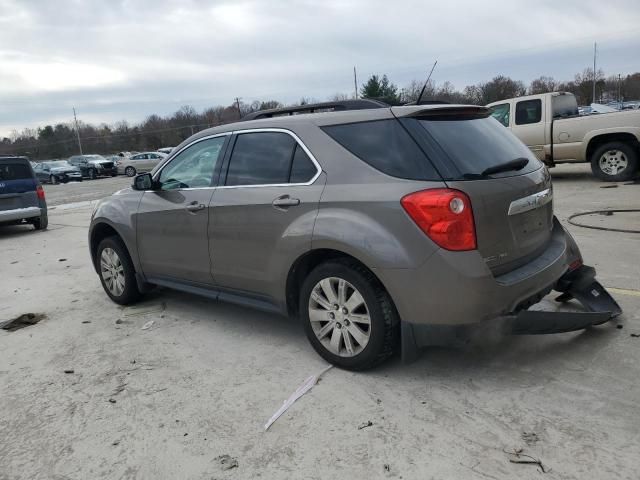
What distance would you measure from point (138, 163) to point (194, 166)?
1393 inches

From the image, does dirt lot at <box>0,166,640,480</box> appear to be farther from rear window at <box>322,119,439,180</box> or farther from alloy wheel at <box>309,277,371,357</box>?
rear window at <box>322,119,439,180</box>

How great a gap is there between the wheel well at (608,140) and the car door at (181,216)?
951cm

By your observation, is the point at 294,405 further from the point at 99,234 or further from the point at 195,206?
the point at 99,234

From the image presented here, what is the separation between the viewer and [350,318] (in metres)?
3.29

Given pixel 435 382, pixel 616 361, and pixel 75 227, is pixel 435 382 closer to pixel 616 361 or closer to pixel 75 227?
pixel 616 361

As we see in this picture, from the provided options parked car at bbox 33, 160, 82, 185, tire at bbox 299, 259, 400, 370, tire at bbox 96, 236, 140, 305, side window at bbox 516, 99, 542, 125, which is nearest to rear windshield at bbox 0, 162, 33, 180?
tire at bbox 96, 236, 140, 305

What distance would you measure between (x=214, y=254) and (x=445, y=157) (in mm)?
2013

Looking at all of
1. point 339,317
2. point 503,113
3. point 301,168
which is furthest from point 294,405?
point 503,113

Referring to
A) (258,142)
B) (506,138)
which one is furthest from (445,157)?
(258,142)

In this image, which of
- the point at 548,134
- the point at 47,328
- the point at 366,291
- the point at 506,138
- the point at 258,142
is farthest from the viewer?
the point at 548,134

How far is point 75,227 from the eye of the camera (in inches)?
460

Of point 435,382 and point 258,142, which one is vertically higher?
point 258,142

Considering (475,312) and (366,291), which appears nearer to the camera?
(475,312)

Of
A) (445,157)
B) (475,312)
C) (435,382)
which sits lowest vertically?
(435,382)
